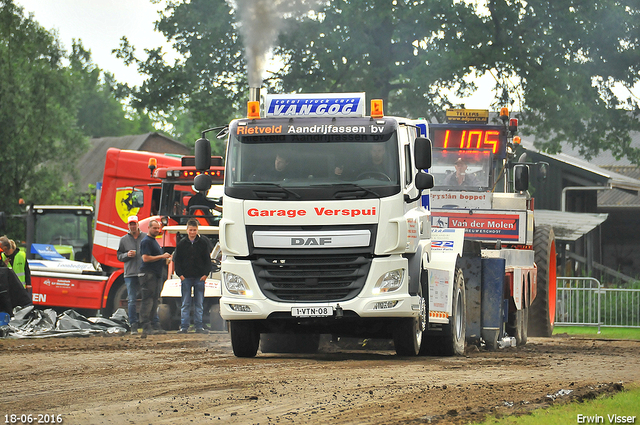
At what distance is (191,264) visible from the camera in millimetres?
17266

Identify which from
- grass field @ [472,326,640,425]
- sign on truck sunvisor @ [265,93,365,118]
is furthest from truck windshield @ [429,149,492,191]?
grass field @ [472,326,640,425]

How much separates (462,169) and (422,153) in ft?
19.3

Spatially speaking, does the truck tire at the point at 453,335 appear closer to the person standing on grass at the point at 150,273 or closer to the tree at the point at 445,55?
A: the person standing on grass at the point at 150,273

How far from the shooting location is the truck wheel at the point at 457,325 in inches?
496

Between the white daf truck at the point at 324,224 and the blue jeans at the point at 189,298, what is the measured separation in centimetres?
583

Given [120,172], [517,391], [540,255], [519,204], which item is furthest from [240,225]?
[120,172]

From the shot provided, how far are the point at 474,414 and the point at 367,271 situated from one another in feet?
12.3

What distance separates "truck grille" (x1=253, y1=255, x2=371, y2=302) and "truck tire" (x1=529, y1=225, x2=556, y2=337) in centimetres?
802

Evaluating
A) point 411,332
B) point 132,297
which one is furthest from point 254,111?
point 132,297

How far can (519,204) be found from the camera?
1672 centimetres

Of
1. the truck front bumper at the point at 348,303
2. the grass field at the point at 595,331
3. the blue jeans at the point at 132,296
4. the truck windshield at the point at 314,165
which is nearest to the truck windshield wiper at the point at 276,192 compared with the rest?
the truck windshield at the point at 314,165

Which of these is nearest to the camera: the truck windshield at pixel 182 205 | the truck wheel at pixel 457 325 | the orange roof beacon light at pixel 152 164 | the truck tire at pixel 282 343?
the truck wheel at pixel 457 325

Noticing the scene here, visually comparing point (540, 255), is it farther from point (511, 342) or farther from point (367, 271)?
point (367, 271)

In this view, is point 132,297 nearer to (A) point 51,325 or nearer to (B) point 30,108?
(A) point 51,325
